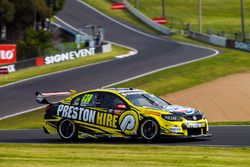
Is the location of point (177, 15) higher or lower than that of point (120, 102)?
lower

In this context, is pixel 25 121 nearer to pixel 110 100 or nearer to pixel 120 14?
pixel 110 100

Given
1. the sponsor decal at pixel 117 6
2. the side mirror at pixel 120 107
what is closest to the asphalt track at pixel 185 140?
the side mirror at pixel 120 107

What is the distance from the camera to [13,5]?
61.9 meters

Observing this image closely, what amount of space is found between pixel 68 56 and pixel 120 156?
1639 inches

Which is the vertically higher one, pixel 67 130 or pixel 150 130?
pixel 150 130

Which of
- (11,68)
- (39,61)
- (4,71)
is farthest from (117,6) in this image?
(4,71)

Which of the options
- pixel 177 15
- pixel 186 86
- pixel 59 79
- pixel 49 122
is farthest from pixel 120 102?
pixel 177 15

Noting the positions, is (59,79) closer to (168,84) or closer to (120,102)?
(168,84)

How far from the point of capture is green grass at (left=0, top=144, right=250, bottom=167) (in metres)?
12.9

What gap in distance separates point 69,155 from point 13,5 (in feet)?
160

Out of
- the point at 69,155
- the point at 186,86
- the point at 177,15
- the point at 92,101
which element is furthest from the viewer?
the point at 177,15

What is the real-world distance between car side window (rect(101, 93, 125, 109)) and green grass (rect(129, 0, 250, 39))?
217ft

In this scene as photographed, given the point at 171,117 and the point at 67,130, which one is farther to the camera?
the point at 67,130

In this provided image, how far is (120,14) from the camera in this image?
87.8m
